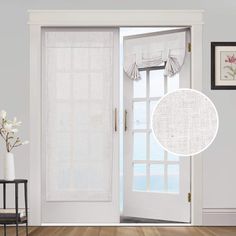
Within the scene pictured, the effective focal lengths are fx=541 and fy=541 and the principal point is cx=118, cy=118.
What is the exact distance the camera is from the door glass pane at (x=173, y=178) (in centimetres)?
562

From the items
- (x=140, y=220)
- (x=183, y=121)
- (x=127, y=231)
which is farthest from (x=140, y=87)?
(x=127, y=231)

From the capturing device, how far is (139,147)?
5910 mm

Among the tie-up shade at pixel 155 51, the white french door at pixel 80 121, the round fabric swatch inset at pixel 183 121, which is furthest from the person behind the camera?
the tie-up shade at pixel 155 51

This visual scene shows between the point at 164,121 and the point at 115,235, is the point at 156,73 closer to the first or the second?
the point at 164,121

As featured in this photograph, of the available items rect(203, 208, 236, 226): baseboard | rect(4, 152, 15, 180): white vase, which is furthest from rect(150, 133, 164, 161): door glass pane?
rect(4, 152, 15, 180): white vase

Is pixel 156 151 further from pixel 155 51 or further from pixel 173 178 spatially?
pixel 155 51

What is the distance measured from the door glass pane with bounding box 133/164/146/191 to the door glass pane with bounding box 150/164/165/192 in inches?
4.0

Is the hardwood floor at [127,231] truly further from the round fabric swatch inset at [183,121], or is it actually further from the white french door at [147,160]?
the round fabric swatch inset at [183,121]

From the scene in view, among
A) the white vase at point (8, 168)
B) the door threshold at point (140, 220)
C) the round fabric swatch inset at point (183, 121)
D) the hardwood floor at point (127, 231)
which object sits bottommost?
the door threshold at point (140, 220)

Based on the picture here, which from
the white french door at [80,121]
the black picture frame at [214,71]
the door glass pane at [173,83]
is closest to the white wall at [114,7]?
the black picture frame at [214,71]

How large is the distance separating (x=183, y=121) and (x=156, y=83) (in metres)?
1.47

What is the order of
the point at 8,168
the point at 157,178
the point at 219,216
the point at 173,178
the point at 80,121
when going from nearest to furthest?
the point at 8,168, the point at 219,216, the point at 80,121, the point at 173,178, the point at 157,178

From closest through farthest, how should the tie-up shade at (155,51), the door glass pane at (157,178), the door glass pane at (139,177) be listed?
1. the tie-up shade at (155,51)
2. the door glass pane at (157,178)
3. the door glass pane at (139,177)

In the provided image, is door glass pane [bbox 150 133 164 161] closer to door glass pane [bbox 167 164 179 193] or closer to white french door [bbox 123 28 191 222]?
white french door [bbox 123 28 191 222]
